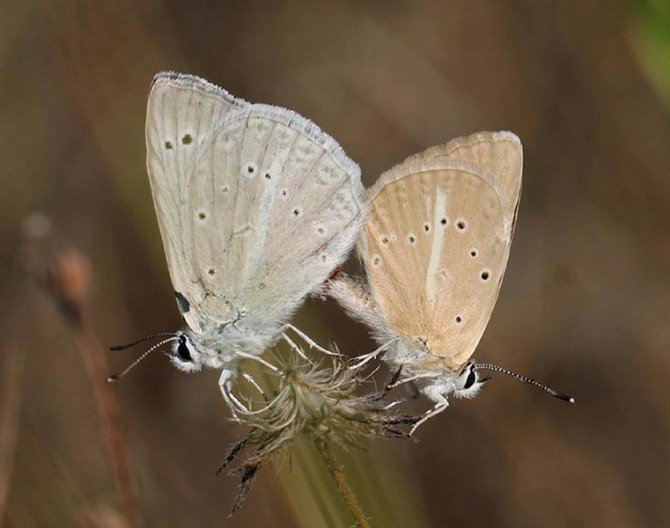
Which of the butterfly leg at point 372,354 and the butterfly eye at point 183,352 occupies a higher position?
the butterfly leg at point 372,354

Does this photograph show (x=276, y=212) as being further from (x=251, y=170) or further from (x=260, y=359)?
(x=260, y=359)

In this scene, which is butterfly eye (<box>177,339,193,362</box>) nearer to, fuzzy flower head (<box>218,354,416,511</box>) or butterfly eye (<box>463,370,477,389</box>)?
fuzzy flower head (<box>218,354,416,511</box>)

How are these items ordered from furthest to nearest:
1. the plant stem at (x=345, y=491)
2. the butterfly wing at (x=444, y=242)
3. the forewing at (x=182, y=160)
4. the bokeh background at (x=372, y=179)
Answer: the bokeh background at (x=372, y=179) < the butterfly wing at (x=444, y=242) < the forewing at (x=182, y=160) < the plant stem at (x=345, y=491)

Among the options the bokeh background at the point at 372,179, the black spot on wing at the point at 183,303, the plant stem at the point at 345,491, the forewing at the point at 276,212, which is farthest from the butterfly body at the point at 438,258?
the bokeh background at the point at 372,179

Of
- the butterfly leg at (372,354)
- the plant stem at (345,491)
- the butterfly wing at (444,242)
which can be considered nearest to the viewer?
the plant stem at (345,491)

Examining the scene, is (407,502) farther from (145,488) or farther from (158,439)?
(158,439)

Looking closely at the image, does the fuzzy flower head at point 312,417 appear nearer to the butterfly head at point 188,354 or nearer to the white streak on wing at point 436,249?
the butterfly head at point 188,354

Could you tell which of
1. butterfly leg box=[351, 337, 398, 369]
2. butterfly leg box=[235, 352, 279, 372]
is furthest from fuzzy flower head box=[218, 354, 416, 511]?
butterfly leg box=[351, 337, 398, 369]
